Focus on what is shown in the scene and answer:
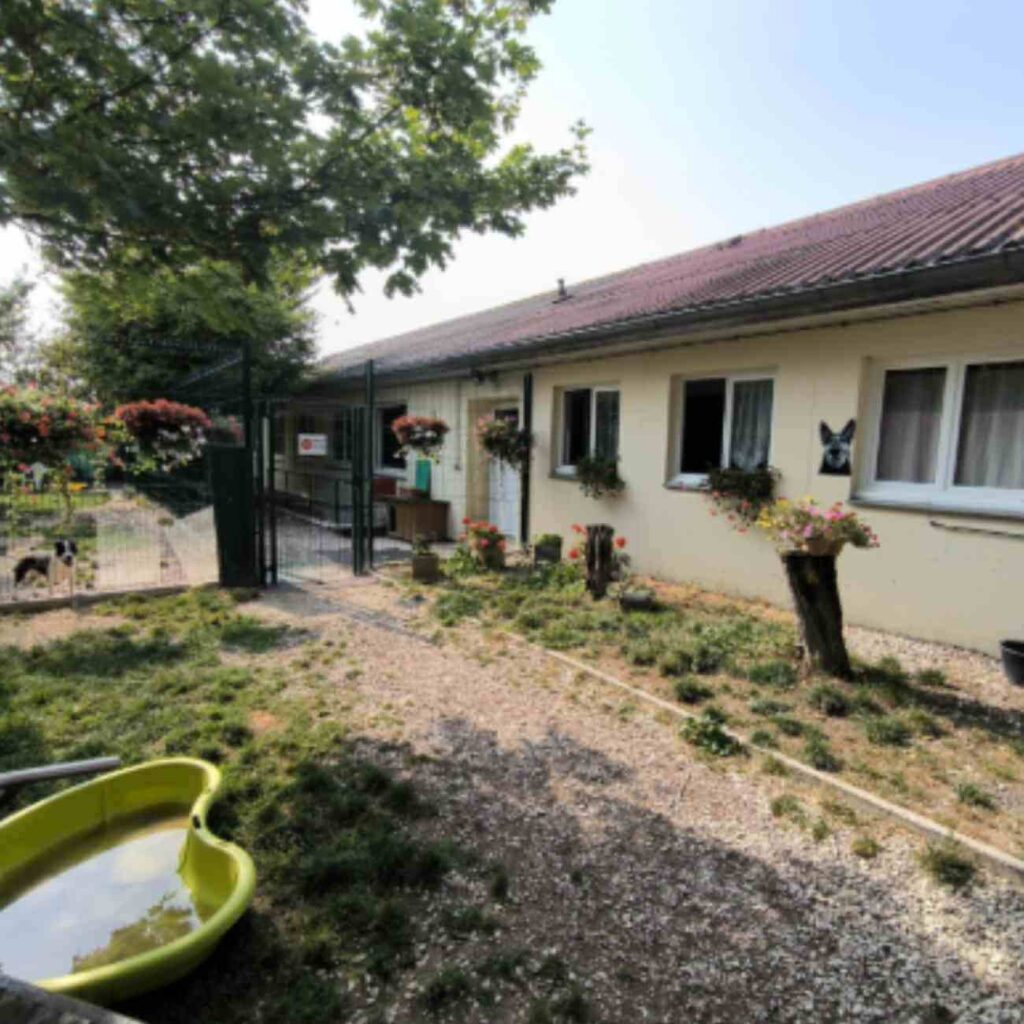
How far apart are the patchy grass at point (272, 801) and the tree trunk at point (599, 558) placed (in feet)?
8.45

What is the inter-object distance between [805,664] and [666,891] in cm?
248

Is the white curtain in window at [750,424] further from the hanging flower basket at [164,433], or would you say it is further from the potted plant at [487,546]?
the hanging flower basket at [164,433]

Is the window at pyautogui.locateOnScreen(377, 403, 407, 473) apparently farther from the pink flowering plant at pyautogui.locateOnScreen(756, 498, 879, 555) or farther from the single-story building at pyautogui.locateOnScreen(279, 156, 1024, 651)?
the pink flowering plant at pyautogui.locateOnScreen(756, 498, 879, 555)

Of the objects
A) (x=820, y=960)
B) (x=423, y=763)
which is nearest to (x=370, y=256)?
(x=423, y=763)

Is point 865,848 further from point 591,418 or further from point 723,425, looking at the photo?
point 591,418

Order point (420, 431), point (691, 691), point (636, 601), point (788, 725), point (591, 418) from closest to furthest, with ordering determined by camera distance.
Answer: point (788, 725), point (691, 691), point (636, 601), point (591, 418), point (420, 431)

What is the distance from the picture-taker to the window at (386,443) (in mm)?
12477

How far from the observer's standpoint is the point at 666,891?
7.38ft

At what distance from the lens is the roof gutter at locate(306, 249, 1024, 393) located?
3.90 meters

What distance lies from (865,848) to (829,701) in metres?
1.33

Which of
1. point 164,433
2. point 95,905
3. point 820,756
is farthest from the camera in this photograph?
point 164,433

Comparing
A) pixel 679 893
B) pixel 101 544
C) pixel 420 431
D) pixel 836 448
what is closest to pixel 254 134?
pixel 679 893

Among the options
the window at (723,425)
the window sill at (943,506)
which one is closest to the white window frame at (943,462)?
the window sill at (943,506)

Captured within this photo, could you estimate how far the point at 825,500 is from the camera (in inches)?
215
